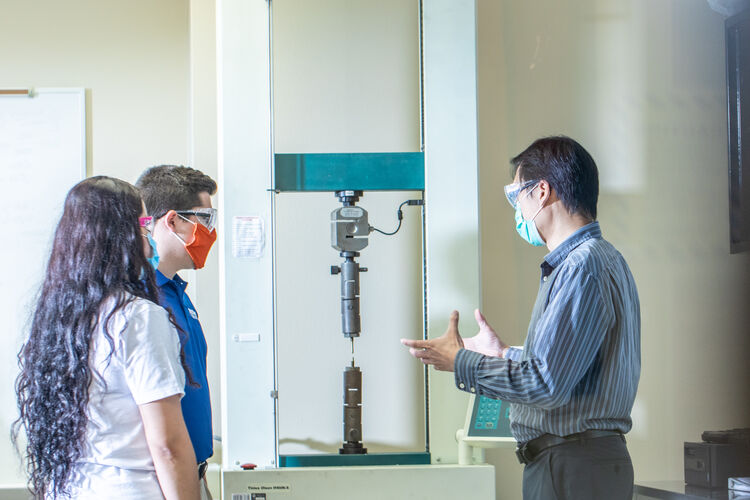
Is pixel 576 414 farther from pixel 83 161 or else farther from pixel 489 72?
pixel 83 161

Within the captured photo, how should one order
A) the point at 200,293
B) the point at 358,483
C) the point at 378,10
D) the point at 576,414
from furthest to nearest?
the point at 200,293 → the point at 378,10 → the point at 358,483 → the point at 576,414

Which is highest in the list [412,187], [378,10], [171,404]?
[378,10]

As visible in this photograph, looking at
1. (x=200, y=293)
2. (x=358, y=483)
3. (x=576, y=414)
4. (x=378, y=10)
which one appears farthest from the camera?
(x=200, y=293)

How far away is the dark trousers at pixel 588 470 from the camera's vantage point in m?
1.45

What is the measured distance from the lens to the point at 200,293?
2717mm

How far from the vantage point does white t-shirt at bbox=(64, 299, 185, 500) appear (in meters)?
1.25

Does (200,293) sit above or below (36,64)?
below

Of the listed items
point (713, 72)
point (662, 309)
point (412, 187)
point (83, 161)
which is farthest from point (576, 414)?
point (83, 161)

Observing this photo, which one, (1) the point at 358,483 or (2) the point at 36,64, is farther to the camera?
(2) the point at 36,64

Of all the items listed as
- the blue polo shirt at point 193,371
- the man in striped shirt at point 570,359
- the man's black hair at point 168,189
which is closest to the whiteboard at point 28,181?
the man's black hair at point 168,189

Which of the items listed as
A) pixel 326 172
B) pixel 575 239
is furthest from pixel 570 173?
pixel 326 172

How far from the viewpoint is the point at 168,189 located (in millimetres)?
1917

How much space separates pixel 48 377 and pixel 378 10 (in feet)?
5.78

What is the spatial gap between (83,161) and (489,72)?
1.68 metres
